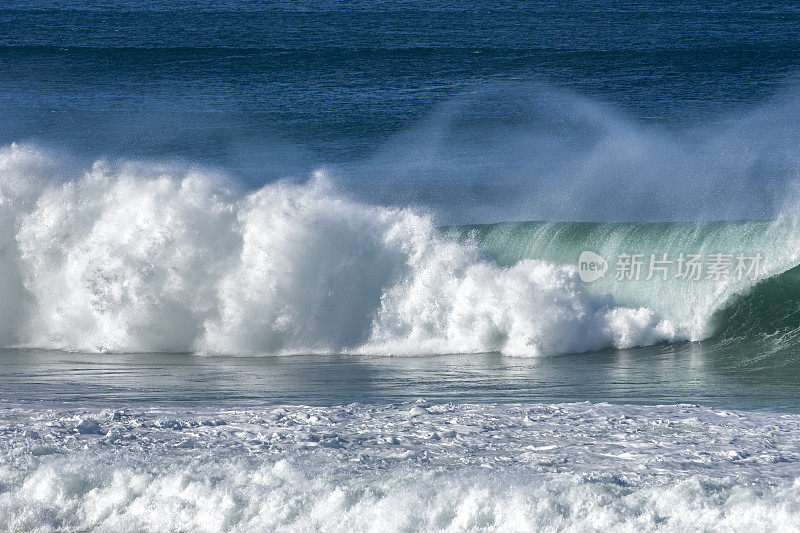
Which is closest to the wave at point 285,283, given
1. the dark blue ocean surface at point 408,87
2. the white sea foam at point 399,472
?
the white sea foam at point 399,472

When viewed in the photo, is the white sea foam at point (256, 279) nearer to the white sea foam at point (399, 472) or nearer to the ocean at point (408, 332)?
the ocean at point (408, 332)

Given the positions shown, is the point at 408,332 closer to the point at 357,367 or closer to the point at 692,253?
the point at 357,367

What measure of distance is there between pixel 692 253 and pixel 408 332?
424 centimetres

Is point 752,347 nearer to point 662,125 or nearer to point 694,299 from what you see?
point 694,299

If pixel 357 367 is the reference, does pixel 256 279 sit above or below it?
above

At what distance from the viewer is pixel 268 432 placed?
619cm

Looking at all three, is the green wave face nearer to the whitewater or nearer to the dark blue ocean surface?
the whitewater

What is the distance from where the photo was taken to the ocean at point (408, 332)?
207 inches

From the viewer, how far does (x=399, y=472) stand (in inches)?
214

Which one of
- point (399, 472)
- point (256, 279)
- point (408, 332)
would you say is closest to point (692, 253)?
point (408, 332)

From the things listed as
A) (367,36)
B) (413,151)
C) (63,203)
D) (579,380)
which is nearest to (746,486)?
(579,380)

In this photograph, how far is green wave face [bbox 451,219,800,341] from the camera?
10.8 metres

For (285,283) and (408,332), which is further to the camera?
(285,283)

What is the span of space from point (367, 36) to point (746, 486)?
3845 centimetres
